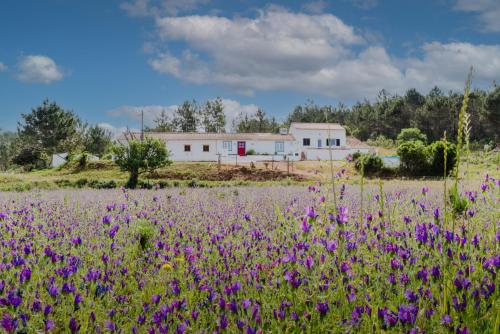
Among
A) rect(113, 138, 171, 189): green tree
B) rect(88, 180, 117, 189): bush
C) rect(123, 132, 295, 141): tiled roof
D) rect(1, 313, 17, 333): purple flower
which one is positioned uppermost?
rect(123, 132, 295, 141): tiled roof

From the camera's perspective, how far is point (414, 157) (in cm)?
2806

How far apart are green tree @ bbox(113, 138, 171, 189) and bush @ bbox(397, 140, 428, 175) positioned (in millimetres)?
15577

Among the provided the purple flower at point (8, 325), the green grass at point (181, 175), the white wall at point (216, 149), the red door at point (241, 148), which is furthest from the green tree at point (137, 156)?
the red door at point (241, 148)

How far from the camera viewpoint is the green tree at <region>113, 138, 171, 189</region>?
75.9 feet

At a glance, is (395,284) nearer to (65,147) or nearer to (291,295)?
(291,295)

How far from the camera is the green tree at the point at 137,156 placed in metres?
23.1

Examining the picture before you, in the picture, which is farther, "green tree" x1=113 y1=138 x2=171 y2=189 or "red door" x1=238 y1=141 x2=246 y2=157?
"red door" x1=238 y1=141 x2=246 y2=157

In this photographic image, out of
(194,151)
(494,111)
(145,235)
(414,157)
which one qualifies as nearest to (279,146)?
(194,151)

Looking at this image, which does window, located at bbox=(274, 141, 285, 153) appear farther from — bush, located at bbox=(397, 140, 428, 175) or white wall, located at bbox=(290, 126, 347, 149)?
bush, located at bbox=(397, 140, 428, 175)

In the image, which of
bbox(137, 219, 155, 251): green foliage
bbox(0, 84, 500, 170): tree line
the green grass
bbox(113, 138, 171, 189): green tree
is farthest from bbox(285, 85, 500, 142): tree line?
bbox(137, 219, 155, 251): green foliage

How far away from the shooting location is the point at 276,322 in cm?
243

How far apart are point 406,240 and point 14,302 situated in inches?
115

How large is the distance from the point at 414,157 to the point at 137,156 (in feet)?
57.4

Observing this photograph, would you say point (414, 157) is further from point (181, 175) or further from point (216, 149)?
point (216, 149)
